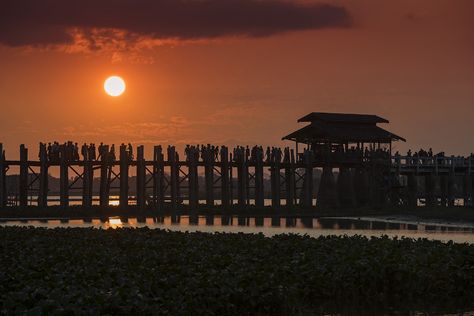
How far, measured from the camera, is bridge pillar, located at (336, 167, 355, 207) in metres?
61.9

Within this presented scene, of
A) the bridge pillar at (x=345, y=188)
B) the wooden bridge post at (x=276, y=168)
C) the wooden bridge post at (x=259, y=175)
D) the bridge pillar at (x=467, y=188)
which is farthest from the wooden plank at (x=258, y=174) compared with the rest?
the bridge pillar at (x=467, y=188)

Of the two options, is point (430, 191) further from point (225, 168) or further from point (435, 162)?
point (225, 168)

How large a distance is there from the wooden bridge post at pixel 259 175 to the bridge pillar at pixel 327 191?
5.07 m

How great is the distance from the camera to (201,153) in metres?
57.2

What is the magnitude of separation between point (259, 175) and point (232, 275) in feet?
129

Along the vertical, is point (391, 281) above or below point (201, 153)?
below

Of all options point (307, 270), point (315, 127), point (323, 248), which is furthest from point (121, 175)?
point (307, 270)

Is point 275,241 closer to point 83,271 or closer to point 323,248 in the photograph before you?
point 323,248

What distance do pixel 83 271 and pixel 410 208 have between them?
41.3 metres

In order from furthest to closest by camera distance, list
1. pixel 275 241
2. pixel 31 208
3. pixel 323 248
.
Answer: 1. pixel 31 208
2. pixel 275 241
3. pixel 323 248

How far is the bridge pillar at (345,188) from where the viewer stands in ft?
203

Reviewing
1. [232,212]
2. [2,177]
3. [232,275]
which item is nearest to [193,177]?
[232,212]

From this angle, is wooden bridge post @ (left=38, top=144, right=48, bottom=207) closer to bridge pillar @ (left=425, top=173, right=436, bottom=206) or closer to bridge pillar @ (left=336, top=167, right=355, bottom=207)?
bridge pillar @ (left=336, top=167, right=355, bottom=207)

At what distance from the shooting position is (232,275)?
19.4m
